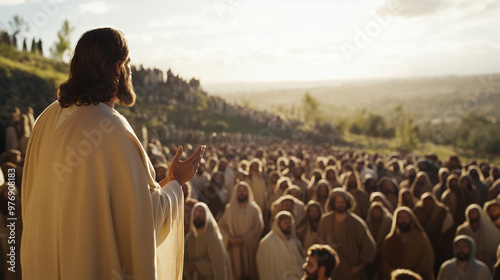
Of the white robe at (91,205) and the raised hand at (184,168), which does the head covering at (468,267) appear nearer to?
the raised hand at (184,168)

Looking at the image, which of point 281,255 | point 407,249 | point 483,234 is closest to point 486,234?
point 483,234

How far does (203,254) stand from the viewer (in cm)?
699

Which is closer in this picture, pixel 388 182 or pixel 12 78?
pixel 388 182

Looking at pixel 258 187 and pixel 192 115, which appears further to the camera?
pixel 192 115

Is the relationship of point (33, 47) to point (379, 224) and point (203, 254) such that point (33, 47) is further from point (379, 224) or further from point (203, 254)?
point (379, 224)

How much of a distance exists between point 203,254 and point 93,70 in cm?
489

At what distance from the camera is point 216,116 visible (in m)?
45.6

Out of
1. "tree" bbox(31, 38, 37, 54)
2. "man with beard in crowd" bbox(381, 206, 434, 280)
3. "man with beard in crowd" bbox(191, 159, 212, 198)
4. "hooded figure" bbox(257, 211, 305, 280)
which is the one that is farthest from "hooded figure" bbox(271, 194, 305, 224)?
"tree" bbox(31, 38, 37, 54)

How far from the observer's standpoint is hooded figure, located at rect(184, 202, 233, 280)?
695 centimetres

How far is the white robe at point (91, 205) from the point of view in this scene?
7.99 ft

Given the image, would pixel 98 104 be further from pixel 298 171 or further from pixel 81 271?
pixel 298 171

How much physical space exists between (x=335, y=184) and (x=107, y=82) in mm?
9820

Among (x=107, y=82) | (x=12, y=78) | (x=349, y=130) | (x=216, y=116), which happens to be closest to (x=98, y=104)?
(x=107, y=82)

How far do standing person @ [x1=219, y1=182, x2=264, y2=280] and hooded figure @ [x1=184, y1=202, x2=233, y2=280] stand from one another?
→ 1.35 metres
